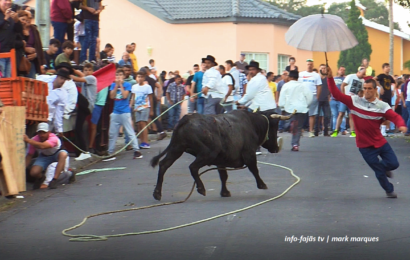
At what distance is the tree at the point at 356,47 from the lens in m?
57.7

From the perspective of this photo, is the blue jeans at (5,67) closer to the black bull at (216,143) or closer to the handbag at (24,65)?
the handbag at (24,65)

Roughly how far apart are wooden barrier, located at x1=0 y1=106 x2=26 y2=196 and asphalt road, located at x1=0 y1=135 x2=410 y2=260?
44cm

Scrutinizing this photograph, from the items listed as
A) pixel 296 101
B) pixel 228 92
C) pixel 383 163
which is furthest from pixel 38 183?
pixel 296 101

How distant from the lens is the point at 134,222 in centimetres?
900

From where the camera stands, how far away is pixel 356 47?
58156mm

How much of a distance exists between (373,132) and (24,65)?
6.44 metres

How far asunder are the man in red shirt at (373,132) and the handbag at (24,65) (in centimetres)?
574

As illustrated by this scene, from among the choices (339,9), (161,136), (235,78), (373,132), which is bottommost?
(161,136)

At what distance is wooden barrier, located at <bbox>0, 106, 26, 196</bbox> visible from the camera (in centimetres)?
1123

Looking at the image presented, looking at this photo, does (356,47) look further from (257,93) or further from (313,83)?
(257,93)

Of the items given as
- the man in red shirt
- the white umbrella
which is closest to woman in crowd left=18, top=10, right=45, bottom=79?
the white umbrella

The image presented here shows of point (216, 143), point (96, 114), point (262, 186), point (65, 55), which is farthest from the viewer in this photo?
point (96, 114)

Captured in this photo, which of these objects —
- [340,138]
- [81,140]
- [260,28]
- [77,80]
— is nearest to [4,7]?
[77,80]

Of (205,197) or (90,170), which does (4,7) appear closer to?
(90,170)
